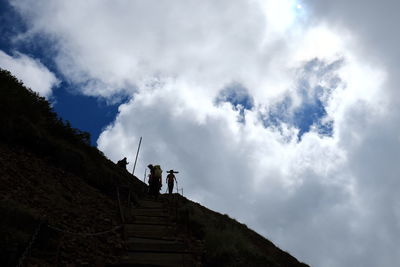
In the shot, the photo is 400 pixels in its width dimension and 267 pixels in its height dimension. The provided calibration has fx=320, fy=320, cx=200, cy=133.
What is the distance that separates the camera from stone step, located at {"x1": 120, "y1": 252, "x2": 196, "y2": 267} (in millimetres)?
7248

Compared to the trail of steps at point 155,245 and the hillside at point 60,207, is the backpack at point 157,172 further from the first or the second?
the trail of steps at point 155,245

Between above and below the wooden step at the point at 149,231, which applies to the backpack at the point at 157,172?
above

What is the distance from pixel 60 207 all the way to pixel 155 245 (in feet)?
9.34

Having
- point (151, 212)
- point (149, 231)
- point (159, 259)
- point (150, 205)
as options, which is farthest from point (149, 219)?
point (159, 259)

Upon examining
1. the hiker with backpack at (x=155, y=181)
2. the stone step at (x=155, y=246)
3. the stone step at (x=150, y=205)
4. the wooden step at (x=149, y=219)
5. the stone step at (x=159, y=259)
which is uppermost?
the hiker with backpack at (x=155, y=181)

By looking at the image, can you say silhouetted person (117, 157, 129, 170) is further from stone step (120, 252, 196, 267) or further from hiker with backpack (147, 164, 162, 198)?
stone step (120, 252, 196, 267)

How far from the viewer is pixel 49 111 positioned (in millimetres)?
15211

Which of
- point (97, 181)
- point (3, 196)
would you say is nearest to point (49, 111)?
point (97, 181)

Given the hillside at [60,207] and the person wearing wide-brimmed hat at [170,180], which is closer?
the hillside at [60,207]

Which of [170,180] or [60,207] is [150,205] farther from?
[60,207]

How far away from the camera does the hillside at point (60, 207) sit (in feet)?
20.4

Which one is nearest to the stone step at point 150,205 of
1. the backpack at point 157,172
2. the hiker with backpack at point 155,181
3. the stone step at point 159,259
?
the hiker with backpack at point 155,181

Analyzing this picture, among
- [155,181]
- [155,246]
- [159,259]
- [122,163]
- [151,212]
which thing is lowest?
[159,259]

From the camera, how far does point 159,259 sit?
7590 mm
